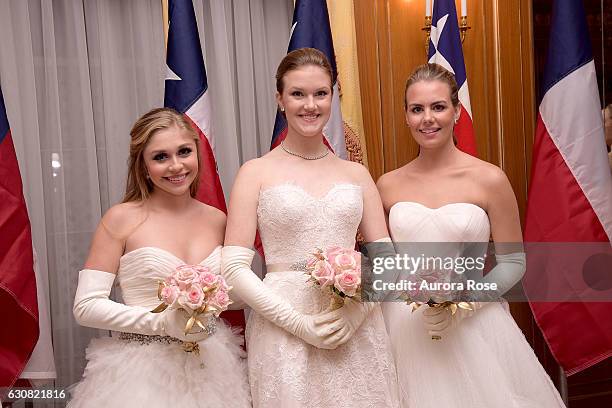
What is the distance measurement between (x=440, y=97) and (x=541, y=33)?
63.8 inches

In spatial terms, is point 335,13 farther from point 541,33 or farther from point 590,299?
point 590,299

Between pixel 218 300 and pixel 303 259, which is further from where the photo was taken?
pixel 303 259

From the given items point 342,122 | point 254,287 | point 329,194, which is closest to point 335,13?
point 342,122

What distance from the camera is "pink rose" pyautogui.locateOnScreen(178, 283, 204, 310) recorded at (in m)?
2.14

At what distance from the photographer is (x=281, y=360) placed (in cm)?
238

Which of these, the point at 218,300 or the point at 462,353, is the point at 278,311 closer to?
the point at 218,300

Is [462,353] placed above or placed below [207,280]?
below

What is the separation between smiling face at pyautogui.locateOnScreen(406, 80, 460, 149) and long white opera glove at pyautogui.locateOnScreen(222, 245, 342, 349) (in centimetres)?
85

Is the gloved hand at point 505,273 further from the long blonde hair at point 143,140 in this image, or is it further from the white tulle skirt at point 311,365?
the long blonde hair at point 143,140

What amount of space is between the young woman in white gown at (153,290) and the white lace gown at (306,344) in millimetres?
137

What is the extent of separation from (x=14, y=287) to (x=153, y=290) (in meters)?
0.68

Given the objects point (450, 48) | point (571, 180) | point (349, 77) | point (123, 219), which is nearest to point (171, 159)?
point (123, 219)

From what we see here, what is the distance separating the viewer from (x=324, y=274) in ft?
7.39

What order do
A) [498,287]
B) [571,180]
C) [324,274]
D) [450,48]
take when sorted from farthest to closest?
1. [450,48]
2. [571,180]
3. [498,287]
4. [324,274]
